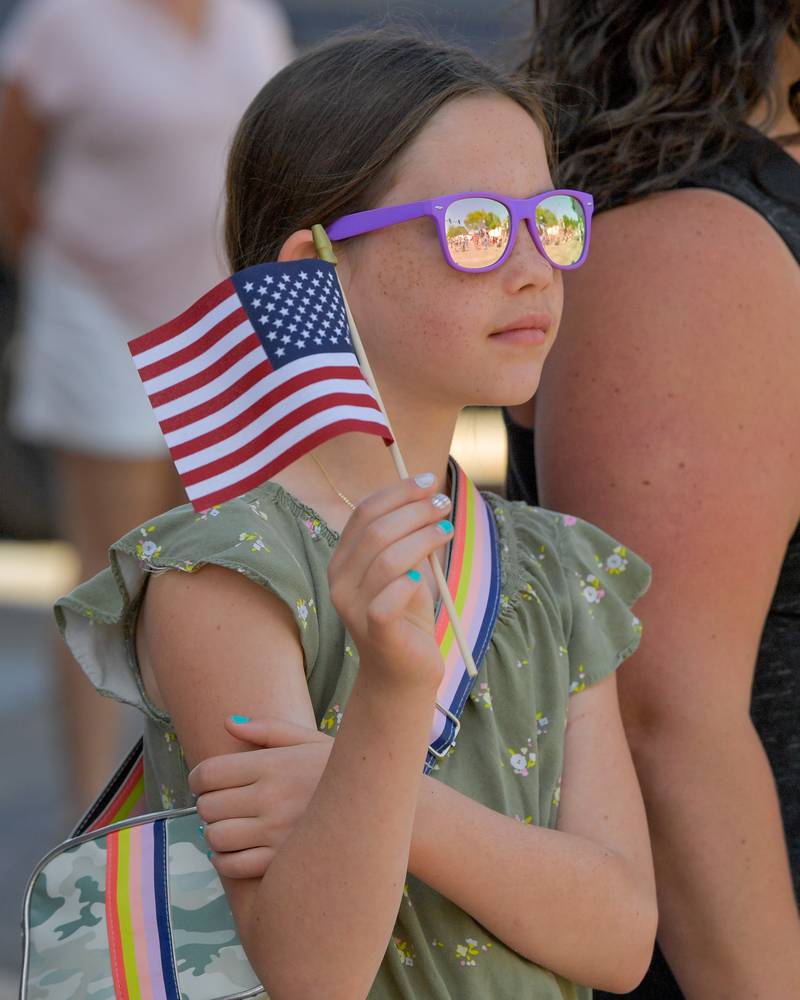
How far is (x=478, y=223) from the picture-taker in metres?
1.95

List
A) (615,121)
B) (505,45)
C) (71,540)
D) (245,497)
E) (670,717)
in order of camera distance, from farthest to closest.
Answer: (71,540) < (505,45) < (615,121) < (670,717) < (245,497)

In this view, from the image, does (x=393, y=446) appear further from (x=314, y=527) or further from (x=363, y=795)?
(x=363, y=795)

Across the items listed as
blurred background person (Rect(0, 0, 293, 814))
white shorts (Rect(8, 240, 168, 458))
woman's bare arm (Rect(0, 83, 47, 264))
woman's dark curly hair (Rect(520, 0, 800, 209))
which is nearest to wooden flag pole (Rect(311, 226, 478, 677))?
woman's dark curly hair (Rect(520, 0, 800, 209))

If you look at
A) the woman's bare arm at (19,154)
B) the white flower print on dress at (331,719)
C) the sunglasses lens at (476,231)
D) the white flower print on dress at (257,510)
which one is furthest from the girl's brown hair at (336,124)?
the woman's bare arm at (19,154)

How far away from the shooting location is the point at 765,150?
2.28 m

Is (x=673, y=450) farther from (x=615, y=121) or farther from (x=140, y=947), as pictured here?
(x=140, y=947)

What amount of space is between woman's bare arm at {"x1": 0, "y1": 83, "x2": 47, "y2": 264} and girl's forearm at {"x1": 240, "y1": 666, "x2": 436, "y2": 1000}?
11.4 feet

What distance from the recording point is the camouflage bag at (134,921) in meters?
1.76

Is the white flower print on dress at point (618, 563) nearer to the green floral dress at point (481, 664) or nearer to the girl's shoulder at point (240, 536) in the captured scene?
the green floral dress at point (481, 664)

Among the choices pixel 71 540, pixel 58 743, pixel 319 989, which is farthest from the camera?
pixel 58 743

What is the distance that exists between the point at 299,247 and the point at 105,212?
275cm

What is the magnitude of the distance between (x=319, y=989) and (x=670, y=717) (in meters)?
0.69

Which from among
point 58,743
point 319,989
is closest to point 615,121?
point 319,989

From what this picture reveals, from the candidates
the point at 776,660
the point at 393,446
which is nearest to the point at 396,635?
Answer: the point at 393,446
